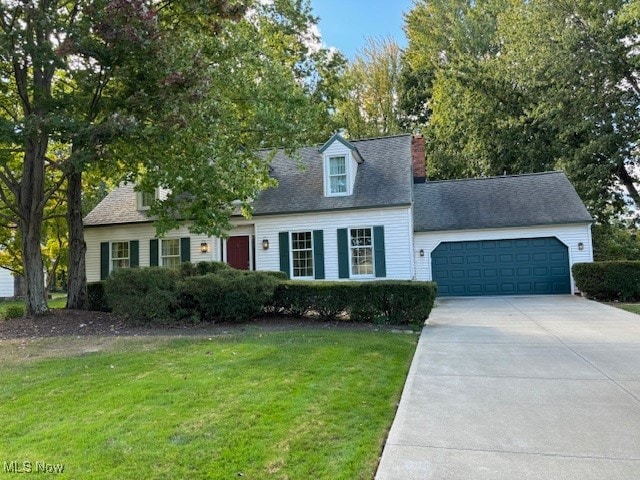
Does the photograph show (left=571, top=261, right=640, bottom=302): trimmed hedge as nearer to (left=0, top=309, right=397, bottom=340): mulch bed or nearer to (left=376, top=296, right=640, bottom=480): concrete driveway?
(left=376, top=296, right=640, bottom=480): concrete driveway

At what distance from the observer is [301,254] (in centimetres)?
1561

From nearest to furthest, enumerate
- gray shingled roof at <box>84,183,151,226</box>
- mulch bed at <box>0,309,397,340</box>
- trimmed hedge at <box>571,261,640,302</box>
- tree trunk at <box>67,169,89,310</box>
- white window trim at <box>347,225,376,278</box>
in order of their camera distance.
Result: mulch bed at <box>0,309,397,340</box>
tree trunk at <box>67,169,89,310</box>
trimmed hedge at <box>571,261,640,302</box>
white window trim at <box>347,225,376,278</box>
gray shingled roof at <box>84,183,151,226</box>

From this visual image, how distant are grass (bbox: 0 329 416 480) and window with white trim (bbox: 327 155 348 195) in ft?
31.0

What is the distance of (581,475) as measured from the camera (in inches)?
112

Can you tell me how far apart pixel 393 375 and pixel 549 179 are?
15392 millimetres

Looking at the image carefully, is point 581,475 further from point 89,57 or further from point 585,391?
point 89,57

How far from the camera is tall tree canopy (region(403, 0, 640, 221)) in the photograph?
772 inches

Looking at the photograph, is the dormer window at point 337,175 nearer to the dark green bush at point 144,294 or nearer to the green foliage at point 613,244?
the dark green bush at point 144,294

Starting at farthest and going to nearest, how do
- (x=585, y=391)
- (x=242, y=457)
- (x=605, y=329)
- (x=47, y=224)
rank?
1. (x=47, y=224)
2. (x=605, y=329)
3. (x=585, y=391)
4. (x=242, y=457)

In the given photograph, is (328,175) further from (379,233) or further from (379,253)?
(379,253)

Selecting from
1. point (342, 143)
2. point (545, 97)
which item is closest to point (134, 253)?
point (342, 143)

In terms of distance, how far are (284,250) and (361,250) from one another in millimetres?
2724

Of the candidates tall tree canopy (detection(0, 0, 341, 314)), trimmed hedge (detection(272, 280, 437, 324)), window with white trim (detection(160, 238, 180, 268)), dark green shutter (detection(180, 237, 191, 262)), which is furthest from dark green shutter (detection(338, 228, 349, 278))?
window with white trim (detection(160, 238, 180, 268))

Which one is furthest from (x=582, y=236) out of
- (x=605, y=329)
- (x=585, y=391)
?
(x=585, y=391)
